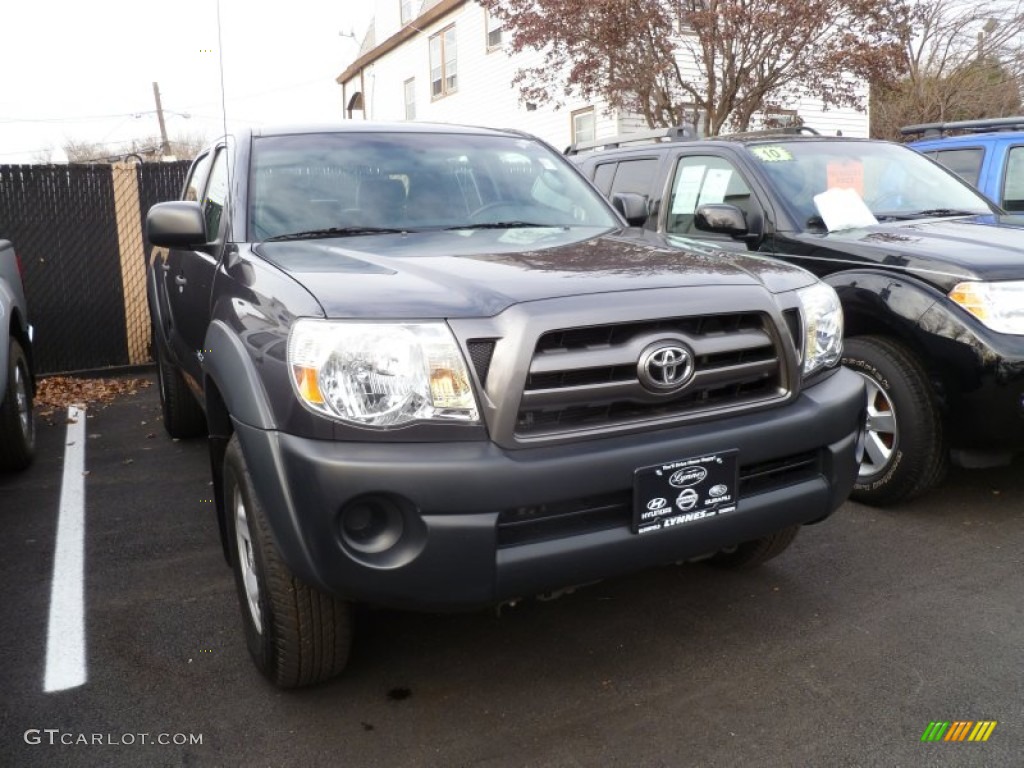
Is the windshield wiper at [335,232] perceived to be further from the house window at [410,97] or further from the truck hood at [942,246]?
the house window at [410,97]

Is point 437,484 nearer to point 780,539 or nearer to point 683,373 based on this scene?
point 683,373

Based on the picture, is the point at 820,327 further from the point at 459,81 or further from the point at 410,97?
the point at 410,97

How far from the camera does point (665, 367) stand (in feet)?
8.04

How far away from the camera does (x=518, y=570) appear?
231cm

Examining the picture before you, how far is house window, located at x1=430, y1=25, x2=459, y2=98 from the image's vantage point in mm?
21141

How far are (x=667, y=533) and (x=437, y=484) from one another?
2.26 feet

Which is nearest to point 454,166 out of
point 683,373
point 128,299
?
point 683,373

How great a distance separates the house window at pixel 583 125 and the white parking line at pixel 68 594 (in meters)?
12.9

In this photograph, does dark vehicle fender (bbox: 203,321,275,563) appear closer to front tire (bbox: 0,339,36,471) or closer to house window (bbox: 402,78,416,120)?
front tire (bbox: 0,339,36,471)

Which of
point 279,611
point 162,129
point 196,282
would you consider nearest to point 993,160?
point 196,282

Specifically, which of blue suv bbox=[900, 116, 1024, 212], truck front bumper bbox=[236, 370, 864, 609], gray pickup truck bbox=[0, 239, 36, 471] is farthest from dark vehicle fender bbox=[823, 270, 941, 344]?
gray pickup truck bbox=[0, 239, 36, 471]

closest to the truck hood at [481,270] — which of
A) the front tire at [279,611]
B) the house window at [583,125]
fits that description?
the front tire at [279,611]

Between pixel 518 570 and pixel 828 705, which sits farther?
pixel 828 705

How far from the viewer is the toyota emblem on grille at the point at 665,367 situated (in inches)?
95.5
